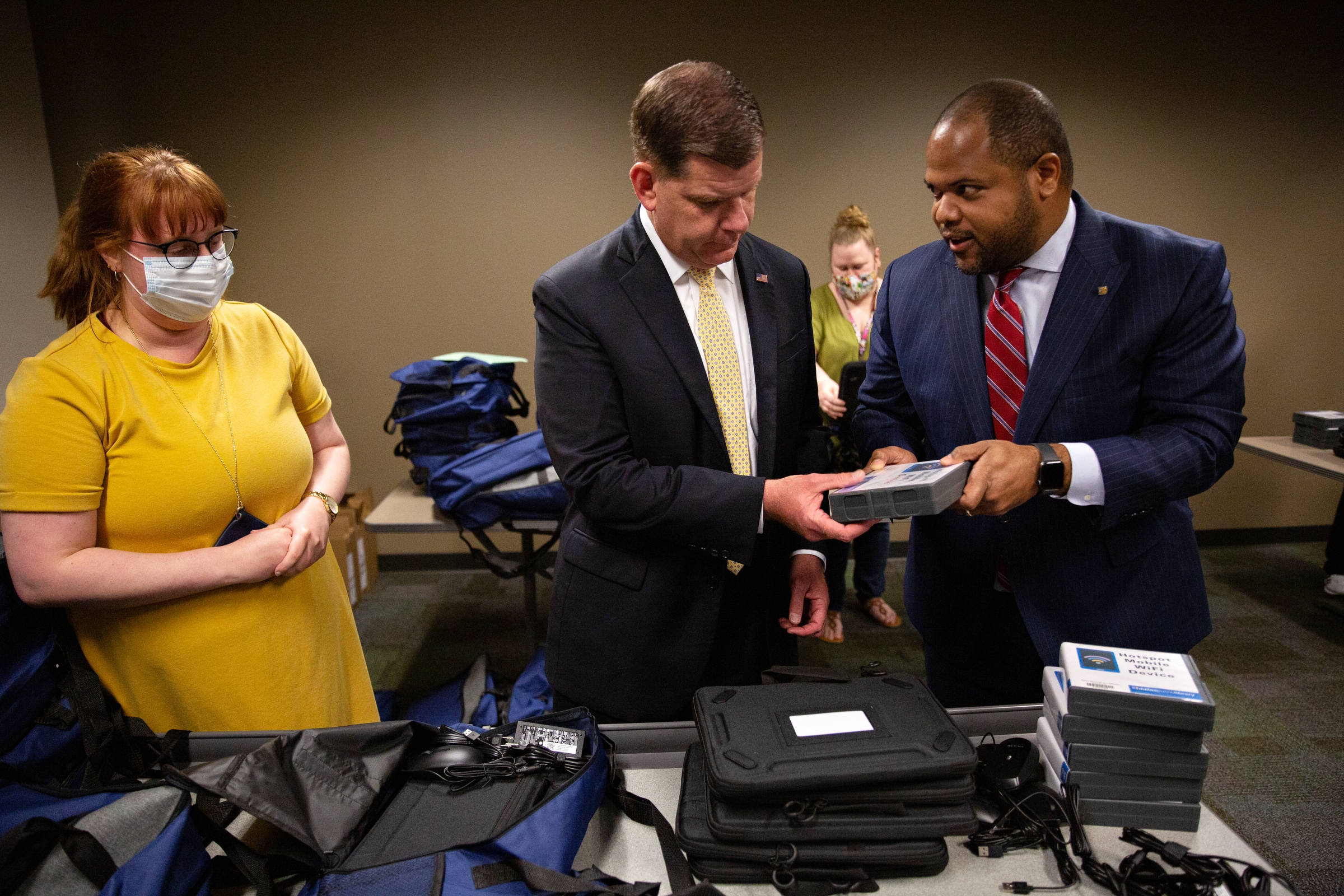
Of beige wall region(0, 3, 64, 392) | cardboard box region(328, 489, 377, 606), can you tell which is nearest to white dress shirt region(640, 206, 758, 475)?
beige wall region(0, 3, 64, 392)

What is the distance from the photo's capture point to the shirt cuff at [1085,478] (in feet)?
4.17

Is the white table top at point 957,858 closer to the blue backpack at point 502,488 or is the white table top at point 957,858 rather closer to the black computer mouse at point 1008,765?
the black computer mouse at point 1008,765

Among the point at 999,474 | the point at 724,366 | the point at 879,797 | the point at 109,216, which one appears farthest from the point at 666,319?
the point at 109,216

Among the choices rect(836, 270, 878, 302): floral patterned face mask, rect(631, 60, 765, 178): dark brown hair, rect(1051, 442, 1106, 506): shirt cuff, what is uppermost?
rect(631, 60, 765, 178): dark brown hair

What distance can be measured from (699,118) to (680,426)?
49 cm

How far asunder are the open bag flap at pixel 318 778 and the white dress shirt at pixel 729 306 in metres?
0.72

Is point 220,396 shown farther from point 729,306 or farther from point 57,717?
point 729,306

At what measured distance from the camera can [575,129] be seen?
4199 mm

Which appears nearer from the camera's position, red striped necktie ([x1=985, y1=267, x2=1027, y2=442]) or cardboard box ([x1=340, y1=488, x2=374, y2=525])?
red striped necktie ([x1=985, y1=267, x2=1027, y2=442])

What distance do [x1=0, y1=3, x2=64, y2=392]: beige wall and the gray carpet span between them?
1782mm

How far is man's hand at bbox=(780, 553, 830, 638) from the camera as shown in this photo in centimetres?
153

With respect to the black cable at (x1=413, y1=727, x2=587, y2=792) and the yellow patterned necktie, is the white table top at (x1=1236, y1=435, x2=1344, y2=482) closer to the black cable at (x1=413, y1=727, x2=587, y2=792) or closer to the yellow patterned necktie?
the yellow patterned necktie

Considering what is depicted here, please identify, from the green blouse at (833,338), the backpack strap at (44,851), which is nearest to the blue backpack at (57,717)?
the backpack strap at (44,851)

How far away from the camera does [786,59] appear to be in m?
4.18
